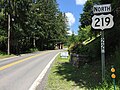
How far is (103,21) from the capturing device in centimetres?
916

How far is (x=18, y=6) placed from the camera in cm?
5041

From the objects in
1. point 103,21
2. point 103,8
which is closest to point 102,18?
point 103,21

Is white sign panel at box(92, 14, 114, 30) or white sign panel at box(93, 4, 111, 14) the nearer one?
white sign panel at box(92, 14, 114, 30)

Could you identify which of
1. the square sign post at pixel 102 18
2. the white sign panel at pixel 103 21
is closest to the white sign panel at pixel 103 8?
the square sign post at pixel 102 18

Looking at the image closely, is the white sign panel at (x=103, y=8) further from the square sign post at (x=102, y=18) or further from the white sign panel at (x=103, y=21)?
the white sign panel at (x=103, y=21)

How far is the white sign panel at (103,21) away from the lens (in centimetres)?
907

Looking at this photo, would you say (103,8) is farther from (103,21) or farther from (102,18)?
(103,21)

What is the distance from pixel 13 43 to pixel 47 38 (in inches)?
1209

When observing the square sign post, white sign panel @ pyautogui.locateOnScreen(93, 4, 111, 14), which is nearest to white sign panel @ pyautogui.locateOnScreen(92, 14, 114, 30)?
the square sign post

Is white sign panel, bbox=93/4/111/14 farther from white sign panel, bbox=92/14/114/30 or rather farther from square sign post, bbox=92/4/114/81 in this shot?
white sign panel, bbox=92/14/114/30

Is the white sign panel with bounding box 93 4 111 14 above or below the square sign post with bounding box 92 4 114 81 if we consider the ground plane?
above

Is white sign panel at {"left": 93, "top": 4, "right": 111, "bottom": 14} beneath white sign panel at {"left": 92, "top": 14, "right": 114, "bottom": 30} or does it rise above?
above

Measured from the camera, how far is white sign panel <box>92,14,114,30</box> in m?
9.07

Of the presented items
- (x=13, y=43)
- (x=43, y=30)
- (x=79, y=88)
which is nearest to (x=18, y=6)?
(x=13, y=43)
